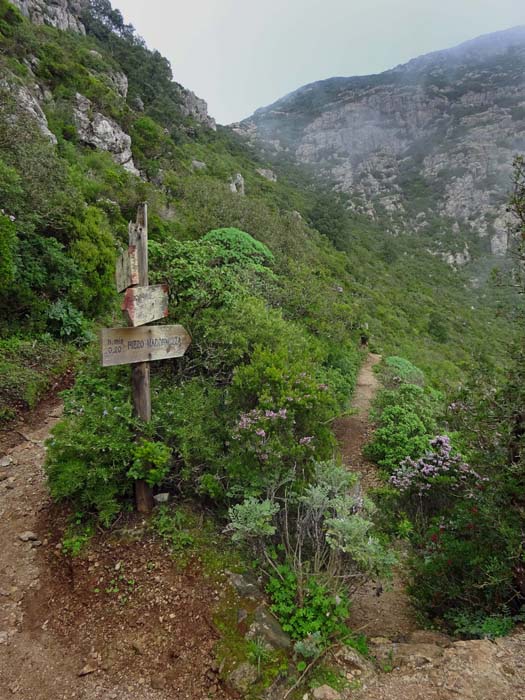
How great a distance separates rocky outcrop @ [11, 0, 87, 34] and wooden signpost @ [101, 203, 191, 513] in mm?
Result: 38303

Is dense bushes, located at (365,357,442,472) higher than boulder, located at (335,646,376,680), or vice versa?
boulder, located at (335,646,376,680)

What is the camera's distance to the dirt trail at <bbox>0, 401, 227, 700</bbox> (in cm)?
229

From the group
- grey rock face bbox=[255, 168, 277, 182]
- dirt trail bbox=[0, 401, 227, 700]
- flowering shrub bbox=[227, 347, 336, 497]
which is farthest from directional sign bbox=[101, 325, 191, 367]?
grey rock face bbox=[255, 168, 277, 182]

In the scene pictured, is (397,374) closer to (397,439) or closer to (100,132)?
(397,439)

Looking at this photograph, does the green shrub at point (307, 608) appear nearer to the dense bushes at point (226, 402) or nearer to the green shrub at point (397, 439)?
the dense bushes at point (226, 402)

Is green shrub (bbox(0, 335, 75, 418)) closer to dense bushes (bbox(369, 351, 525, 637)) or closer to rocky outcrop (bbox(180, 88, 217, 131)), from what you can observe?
dense bushes (bbox(369, 351, 525, 637))

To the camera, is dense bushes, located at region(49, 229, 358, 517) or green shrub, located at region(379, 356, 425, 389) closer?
dense bushes, located at region(49, 229, 358, 517)

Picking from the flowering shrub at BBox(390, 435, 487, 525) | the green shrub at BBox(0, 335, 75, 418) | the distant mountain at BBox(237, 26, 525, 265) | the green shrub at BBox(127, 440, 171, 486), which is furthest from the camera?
the distant mountain at BBox(237, 26, 525, 265)

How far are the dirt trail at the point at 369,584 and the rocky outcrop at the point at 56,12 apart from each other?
125ft

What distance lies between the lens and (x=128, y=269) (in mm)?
3066

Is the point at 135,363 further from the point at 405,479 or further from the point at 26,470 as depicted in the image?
the point at 405,479

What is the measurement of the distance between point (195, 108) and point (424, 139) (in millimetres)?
57916

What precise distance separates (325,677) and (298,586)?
526 millimetres

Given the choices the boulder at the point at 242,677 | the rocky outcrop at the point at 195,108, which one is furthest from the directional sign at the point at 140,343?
the rocky outcrop at the point at 195,108
